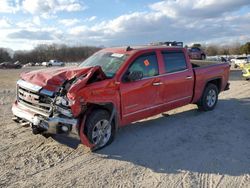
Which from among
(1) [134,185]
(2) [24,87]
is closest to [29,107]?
(2) [24,87]

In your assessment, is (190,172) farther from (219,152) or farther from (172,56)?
(172,56)

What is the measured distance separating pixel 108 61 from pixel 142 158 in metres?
2.36

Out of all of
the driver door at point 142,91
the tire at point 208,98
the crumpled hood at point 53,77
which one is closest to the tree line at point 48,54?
the tire at point 208,98

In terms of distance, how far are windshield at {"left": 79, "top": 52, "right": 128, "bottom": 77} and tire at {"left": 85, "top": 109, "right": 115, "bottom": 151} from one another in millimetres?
893

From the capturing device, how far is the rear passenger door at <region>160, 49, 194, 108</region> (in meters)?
7.27

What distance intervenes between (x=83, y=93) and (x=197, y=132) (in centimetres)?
278

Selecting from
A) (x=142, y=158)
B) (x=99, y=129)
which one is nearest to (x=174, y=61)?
(x=99, y=129)

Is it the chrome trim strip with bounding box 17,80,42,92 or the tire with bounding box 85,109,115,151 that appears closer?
the tire with bounding box 85,109,115,151

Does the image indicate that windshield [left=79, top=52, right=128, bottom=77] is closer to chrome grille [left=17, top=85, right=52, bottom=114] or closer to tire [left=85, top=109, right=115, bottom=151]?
tire [left=85, top=109, right=115, bottom=151]

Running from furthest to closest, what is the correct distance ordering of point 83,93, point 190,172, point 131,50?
point 131,50, point 83,93, point 190,172

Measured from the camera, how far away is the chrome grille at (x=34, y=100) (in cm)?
566

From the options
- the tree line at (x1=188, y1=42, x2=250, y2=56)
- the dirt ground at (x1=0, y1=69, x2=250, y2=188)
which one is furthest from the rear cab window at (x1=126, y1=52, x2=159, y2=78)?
the tree line at (x1=188, y1=42, x2=250, y2=56)

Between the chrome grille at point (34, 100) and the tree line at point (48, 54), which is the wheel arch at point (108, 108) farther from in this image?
the tree line at point (48, 54)

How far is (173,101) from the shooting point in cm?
757
